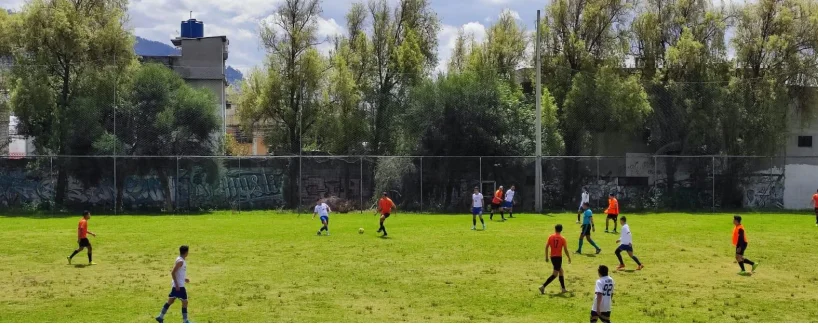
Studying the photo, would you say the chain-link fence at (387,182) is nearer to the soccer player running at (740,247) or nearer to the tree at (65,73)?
the tree at (65,73)

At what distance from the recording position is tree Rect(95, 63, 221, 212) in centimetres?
4772

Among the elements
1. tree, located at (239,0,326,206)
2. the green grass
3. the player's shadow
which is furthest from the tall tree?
the player's shadow

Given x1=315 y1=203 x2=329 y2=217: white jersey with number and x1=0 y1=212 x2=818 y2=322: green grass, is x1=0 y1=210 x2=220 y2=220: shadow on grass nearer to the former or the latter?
x1=0 y1=212 x2=818 y2=322: green grass

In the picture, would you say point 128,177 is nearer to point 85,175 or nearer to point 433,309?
point 85,175

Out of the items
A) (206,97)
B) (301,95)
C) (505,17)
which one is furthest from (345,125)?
(505,17)

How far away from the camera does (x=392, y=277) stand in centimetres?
1978

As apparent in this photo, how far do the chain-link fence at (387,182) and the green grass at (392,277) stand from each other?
12.1m

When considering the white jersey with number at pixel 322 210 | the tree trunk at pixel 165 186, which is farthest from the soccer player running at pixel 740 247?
the tree trunk at pixel 165 186

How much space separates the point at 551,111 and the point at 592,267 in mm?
30847

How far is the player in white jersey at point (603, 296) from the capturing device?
1325 cm

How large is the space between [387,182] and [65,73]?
22040mm

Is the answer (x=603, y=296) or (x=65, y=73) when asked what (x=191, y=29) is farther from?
(x=603, y=296)

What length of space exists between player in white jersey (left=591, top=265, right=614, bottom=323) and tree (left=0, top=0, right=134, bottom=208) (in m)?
39.5

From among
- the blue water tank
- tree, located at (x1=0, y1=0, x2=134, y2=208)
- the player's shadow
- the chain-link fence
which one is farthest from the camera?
the blue water tank
